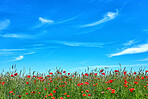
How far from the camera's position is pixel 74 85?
20.6 ft

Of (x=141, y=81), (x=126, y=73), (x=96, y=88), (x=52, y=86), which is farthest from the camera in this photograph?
(x=126, y=73)

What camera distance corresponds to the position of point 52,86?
6305 mm

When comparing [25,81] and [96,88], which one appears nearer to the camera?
[96,88]

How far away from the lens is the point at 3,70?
7367 mm

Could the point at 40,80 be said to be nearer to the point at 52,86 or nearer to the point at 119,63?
the point at 52,86

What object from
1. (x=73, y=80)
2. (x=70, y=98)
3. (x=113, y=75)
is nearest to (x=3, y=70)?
(x=73, y=80)

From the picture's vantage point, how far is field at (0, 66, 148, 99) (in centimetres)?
546

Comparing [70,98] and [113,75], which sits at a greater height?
[113,75]

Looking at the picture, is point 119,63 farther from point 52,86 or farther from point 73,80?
point 52,86

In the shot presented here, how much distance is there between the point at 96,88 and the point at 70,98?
95 centimetres

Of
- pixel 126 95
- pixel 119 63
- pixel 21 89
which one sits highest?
pixel 119 63

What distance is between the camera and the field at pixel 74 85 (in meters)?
5.46

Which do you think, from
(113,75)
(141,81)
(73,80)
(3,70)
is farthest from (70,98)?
(3,70)

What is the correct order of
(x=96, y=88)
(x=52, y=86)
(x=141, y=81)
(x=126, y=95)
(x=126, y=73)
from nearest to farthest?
(x=126, y=95) → (x=96, y=88) → (x=52, y=86) → (x=141, y=81) → (x=126, y=73)
